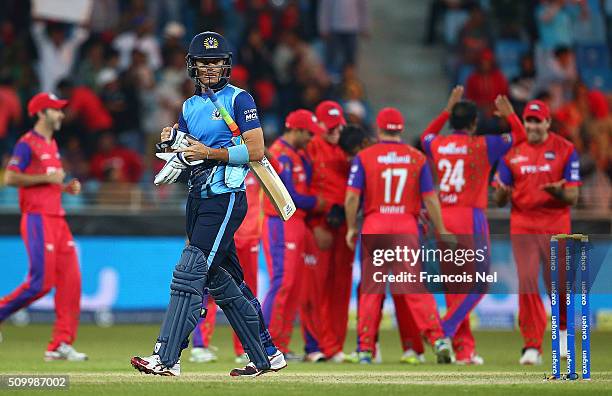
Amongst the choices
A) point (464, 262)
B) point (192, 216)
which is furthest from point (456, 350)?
point (192, 216)

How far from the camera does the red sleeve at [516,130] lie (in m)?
14.0

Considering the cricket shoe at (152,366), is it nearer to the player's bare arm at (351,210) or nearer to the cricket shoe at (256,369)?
the cricket shoe at (256,369)

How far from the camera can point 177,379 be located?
35.1 feet

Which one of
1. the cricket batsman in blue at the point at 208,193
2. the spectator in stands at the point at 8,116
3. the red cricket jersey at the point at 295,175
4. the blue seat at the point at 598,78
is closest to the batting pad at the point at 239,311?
the cricket batsman in blue at the point at 208,193

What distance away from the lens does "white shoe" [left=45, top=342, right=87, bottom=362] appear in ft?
44.8

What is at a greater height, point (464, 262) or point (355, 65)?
point (355, 65)

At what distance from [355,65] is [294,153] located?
1005 centimetres

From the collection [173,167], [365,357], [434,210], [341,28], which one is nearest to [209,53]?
[173,167]

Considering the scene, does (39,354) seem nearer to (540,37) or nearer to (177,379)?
(177,379)

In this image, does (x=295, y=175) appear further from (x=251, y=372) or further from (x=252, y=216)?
(x=251, y=372)

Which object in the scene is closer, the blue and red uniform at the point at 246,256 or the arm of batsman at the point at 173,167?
the arm of batsman at the point at 173,167

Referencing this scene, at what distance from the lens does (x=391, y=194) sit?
13.6 metres

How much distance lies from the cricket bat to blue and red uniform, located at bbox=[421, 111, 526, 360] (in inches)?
161

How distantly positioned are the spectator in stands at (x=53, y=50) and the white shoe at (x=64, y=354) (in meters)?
8.65
